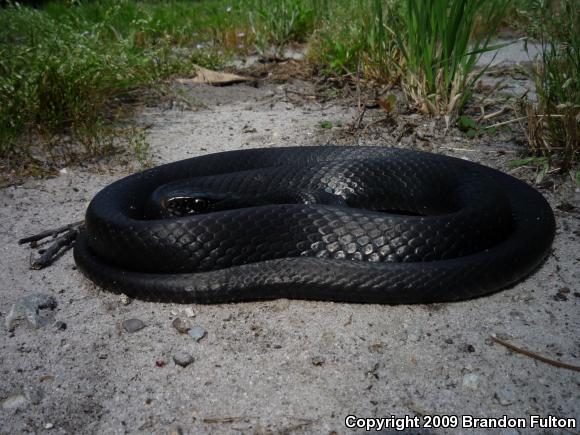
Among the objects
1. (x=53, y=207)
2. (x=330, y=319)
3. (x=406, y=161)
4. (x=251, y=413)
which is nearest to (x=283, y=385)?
(x=251, y=413)

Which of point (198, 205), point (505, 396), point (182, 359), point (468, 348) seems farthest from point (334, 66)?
point (505, 396)

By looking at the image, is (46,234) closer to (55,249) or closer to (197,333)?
(55,249)

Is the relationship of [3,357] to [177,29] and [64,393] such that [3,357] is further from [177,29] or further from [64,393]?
[177,29]

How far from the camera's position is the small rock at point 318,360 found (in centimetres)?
215

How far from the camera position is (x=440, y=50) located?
14.0ft

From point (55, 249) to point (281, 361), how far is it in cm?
152

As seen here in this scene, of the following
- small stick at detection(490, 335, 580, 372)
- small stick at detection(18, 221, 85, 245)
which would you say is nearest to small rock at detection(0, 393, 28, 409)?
small stick at detection(18, 221, 85, 245)

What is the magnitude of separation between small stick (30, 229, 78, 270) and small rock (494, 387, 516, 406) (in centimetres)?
227

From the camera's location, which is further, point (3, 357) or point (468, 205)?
point (468, 205)

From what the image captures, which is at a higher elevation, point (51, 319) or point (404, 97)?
point (404, 97)

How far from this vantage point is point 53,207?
11.8ft

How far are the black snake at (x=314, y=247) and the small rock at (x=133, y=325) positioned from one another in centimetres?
15

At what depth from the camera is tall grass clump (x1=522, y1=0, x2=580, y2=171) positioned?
330 centimetres

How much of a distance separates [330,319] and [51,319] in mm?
1250
